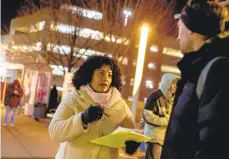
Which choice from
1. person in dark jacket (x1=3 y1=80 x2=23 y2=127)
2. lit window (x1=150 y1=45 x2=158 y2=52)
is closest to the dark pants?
person in dark jacket (x1=3 y1=80 x2=23 y2=127)

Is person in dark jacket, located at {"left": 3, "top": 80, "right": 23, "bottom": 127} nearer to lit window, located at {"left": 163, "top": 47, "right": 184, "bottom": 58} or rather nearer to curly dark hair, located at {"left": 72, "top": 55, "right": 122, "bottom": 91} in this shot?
curly dark hair, located at {"left": 72, "top": 55, "right": 122, "bottom": 91}

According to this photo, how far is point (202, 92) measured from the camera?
155 centimetres

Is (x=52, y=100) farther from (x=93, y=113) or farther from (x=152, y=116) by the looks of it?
(x=93, y=113)

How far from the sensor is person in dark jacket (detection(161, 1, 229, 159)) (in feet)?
4.83

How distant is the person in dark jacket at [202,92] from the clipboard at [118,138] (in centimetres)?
77

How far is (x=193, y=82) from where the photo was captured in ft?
5.44

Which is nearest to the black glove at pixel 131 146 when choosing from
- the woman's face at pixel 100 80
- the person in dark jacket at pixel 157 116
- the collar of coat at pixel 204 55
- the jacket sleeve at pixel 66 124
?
the jacket sleeve at pixel 66 124

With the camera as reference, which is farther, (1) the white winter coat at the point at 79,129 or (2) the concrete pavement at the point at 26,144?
(2) the concrete pavement at the point at 26,144

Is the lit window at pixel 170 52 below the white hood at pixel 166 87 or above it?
above

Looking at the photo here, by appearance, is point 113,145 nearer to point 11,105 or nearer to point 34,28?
point 11,105

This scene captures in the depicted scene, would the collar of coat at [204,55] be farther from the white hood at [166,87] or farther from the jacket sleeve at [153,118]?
the white hood at [166,87]

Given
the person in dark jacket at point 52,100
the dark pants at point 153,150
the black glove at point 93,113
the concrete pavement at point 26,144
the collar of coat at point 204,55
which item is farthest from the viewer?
the person in dark jacket at point 52,100

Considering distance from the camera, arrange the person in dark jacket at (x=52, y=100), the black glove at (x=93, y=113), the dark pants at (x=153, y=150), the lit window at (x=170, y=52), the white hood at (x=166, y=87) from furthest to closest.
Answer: the lit window at (x=170, y=52)
the person in dark jacket at (x=52, y=100)
the white hood at (x=166, y=87)
the dark pants at (x=153, y=150)
the black glove at (x=93, y=113)

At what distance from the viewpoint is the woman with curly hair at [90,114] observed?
2699 millimetres
